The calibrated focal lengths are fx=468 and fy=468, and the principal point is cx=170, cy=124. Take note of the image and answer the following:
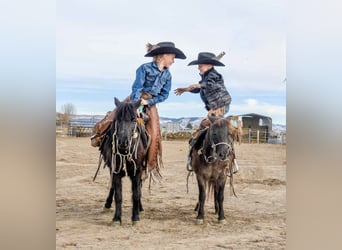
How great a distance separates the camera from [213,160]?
3496mm

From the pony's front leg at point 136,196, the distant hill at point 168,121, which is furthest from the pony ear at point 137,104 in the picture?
the pony's front leg at point 136,196

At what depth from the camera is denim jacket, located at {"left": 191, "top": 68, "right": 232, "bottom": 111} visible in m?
3.49

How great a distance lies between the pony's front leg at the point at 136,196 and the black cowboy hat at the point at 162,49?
35.7 inches

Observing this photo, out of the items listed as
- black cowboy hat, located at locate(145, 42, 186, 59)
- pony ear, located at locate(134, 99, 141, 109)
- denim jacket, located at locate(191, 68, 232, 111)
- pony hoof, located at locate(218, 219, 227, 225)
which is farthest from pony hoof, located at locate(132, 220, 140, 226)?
black cowboy hat, located at locate(145, 42, 186, 59)

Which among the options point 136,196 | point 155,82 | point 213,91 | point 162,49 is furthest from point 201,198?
point 162,49

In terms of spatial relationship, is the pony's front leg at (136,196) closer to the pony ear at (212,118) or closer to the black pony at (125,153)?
the black pony at (125,153)

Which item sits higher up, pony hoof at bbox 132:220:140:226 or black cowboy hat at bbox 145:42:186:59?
black cowboy hat at bbox 145:42:186:59

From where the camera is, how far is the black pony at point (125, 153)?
334 centimetres

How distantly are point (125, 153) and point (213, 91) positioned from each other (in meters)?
0.80

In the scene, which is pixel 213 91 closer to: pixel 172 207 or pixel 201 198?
pixel 201 198

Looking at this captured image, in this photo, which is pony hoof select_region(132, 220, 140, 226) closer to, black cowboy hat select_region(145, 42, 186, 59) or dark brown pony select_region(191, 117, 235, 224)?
dark brown pony select_region(191, 117, 235, 224)

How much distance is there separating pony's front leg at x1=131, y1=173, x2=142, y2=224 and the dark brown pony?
1.40 feet
